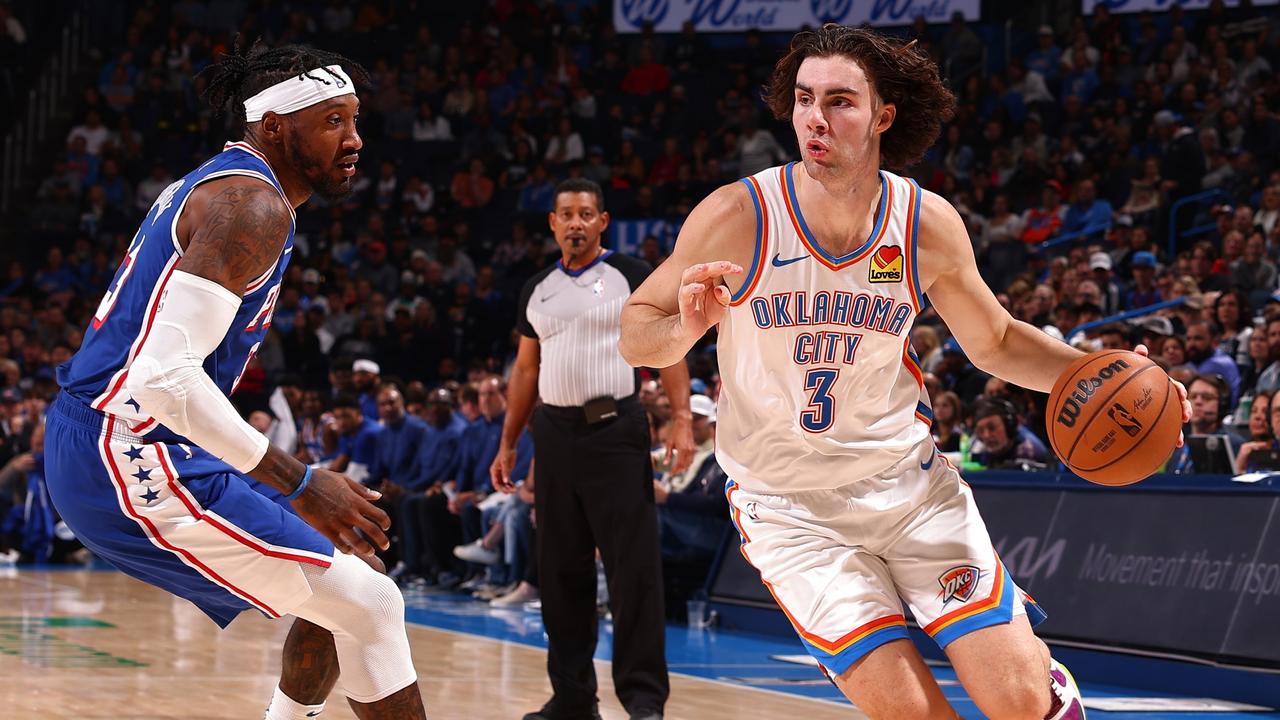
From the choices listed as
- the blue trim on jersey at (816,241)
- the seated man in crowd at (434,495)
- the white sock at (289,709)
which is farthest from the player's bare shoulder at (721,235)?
the seated man in crowd at (434,495)

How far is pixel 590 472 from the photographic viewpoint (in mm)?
6180

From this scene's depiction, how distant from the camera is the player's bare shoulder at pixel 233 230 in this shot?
358cm

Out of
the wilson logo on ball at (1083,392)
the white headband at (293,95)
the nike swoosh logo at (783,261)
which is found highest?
the white headband at (293,95)

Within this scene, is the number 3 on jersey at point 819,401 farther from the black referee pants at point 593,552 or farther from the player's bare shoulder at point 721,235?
the black referee pants at point 593,552

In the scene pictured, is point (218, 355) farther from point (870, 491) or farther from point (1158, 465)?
point (1158, 465)

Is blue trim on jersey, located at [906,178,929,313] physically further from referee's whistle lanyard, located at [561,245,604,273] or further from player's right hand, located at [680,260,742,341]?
referee's whistle lanyard, located at [561,245,604,273]

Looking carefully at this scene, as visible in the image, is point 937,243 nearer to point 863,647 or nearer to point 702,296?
point 702,296

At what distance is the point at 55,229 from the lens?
64.1 ft

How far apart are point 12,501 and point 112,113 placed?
310 inches

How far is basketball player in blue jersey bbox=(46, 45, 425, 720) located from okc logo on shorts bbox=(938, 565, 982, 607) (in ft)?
4.30

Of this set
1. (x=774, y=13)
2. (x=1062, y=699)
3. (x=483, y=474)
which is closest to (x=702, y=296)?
(x=1062, y=699)

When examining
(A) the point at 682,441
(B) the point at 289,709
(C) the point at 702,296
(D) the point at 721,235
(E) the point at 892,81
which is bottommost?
(B) the point at 289,709

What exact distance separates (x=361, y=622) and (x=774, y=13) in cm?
1645

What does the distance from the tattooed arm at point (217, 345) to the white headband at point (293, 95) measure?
338 mm
